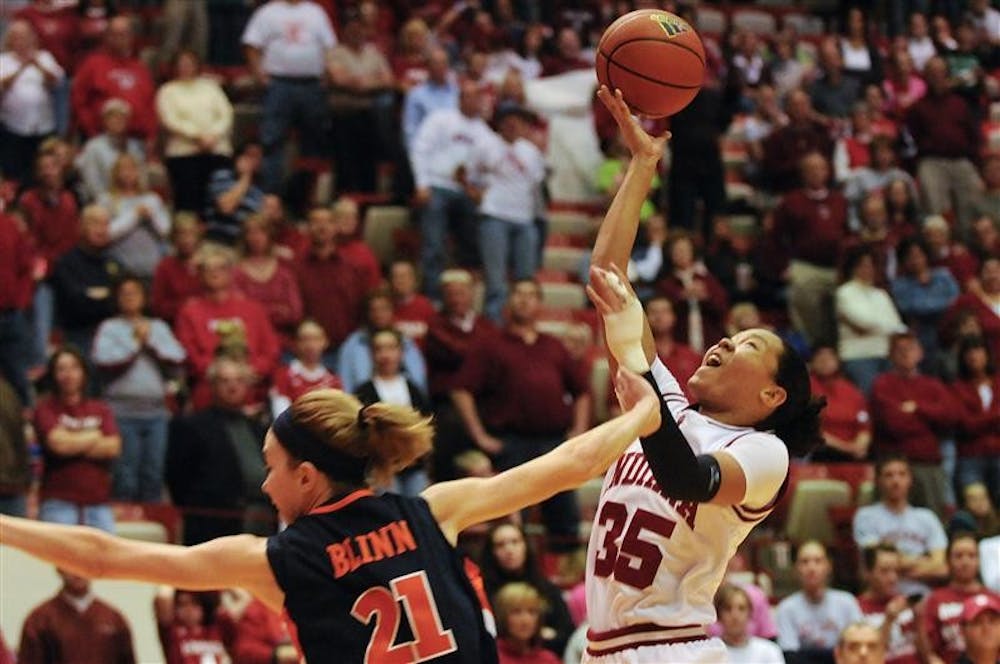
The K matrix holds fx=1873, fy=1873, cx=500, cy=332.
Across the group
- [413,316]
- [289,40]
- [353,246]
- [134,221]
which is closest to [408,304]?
[413,316]

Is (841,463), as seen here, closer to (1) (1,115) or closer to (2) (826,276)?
(2) (826,276)

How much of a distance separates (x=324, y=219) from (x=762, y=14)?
9.97 metres

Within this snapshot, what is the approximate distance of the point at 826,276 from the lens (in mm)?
15695

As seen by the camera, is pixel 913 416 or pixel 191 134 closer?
A: pixel 913 416

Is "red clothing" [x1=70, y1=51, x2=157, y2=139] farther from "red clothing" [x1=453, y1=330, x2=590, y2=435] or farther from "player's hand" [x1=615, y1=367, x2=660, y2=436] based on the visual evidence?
"player's hand" [x1=615, y1=367, x2=660, y2=436]

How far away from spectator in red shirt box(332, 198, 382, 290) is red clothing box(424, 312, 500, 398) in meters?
0.69

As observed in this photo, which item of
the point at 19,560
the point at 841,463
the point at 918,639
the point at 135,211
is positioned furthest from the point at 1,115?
the point at 918,639

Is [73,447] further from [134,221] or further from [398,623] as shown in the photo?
[398,623]

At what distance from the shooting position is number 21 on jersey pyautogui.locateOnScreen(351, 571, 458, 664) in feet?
15.0

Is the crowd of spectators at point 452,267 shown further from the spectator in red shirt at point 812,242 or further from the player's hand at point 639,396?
the player's hand at point 639,396

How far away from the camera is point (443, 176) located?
572 inches

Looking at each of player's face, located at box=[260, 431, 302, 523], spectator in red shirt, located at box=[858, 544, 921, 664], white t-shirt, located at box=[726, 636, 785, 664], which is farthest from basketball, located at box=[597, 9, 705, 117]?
spectator in red shirt, located at box=[858, 544, 921, 664]

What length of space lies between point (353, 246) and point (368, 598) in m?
9.19

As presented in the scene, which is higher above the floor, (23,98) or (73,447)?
(23,98)
